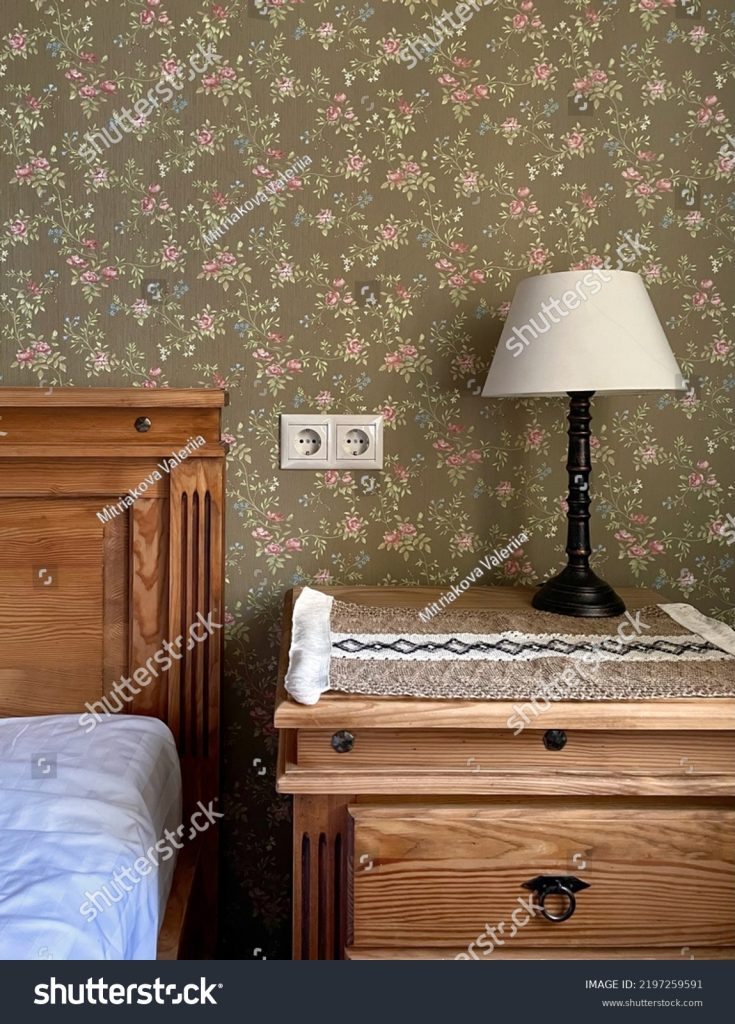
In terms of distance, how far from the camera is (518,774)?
907 millimetres

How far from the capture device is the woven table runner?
2.92ft

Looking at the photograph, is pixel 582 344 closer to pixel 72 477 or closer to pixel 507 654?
pixel 507 654

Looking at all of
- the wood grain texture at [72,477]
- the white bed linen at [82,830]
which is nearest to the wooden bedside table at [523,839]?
the white bed linen at [82,830]

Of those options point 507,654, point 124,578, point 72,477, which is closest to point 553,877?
point 507,654

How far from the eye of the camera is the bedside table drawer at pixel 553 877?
90 cm

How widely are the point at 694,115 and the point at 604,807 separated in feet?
3.76

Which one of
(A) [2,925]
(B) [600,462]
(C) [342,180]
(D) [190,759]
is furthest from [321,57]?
(A) [2,925]

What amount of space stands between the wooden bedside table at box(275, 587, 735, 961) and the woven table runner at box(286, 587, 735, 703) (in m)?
0.05

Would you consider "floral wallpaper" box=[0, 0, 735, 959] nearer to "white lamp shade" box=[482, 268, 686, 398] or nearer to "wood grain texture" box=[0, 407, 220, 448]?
"wood grain texture" box=[0, 407, 220, 448]

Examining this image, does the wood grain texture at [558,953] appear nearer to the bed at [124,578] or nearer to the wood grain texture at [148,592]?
the bed at [124,578]

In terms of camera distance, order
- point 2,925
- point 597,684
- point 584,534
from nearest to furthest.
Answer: point 2,925 < point 597,684 < point 584,534

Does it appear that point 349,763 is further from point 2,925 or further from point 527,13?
point 527,13

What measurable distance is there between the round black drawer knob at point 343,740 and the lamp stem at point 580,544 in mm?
423

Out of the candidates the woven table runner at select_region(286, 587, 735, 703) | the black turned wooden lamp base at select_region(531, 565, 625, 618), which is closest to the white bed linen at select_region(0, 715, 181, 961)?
the woven table runner at select_region(286, 587, 735, 703)
